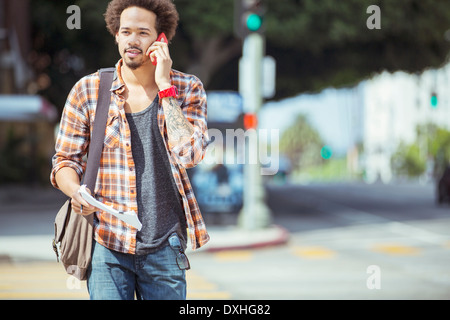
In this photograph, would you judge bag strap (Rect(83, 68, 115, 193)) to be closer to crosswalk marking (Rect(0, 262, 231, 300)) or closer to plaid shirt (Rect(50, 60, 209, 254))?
plaid shirt (Rect(50, 60, 209, 254))

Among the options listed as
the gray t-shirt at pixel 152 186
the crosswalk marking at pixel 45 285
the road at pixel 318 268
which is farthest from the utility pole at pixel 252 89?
the gray t-shirt at pixel 152 186

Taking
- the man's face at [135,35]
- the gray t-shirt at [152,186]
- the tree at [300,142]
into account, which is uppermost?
the tree at [300,142]

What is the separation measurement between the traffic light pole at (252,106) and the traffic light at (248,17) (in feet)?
1.16

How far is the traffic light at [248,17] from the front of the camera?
13969 mm

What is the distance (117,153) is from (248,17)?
38.0ft

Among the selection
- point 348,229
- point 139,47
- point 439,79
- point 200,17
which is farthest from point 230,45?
point 439,79

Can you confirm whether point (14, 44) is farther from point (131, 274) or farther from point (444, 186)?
point (131, 274)

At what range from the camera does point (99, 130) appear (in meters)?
2.89

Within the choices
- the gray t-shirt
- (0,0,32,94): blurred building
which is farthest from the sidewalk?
the gray t-shirt

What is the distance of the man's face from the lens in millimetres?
2920

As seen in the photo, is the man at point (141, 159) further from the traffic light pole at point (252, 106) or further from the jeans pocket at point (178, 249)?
the traffic light pole at point (252, 106)

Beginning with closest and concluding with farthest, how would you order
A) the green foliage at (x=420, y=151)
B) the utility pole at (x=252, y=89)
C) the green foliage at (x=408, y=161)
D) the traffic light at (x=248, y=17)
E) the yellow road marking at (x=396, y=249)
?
the yellow road marking at (x=396, y=249)
the traffic light at (x=248, y=17)
the utility pole at (x=252, y=89)
the green foliage at (x=420, y=151)
the green foliage at (x=408, y=161)
